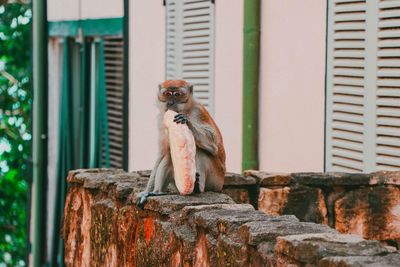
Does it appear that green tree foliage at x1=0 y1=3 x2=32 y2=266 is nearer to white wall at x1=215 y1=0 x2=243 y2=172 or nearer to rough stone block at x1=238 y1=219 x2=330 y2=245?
white wall at x1=215 y1=0 x2=243 y2=172

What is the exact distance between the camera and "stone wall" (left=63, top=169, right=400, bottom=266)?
16.8 ft

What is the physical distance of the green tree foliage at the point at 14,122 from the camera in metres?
21.9

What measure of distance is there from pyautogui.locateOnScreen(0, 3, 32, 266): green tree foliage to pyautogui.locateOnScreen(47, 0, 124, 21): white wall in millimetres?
5449

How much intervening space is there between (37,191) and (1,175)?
6.39 metres

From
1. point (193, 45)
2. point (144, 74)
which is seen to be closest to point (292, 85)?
point (193, 45)

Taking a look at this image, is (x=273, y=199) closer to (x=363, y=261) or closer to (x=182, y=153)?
(x=182, y=153)

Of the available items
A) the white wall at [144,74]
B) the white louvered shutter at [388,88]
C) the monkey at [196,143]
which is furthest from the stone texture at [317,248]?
the white wall at [144,74]

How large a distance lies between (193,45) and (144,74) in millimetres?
1094

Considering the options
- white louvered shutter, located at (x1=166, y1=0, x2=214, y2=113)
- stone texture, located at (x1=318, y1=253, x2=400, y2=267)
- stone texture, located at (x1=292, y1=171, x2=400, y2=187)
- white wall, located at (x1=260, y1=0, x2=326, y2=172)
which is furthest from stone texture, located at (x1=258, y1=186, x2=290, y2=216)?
white louvered shutter, located at (x1=166, y1=0, x2=214, y2=113)

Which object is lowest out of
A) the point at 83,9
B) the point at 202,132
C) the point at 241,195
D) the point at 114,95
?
the point at 241,195

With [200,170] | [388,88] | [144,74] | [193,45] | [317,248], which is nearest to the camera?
[317,248]

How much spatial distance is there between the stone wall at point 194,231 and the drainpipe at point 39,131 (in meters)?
6.33

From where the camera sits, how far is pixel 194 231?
6629 mm

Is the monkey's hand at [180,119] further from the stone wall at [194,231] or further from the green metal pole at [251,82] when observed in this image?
the green metal pole at [251,82]
